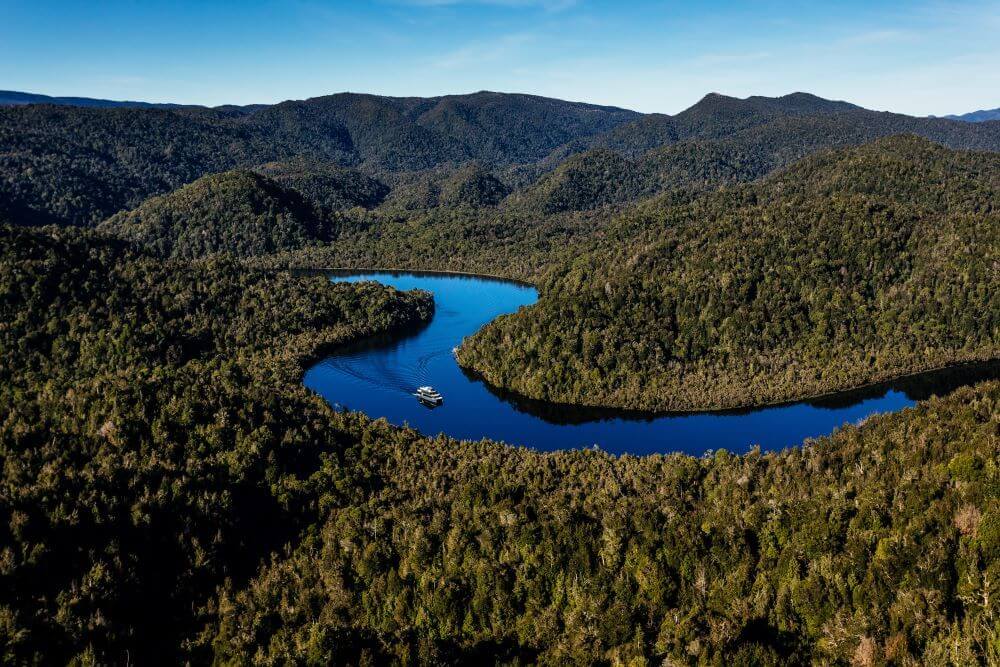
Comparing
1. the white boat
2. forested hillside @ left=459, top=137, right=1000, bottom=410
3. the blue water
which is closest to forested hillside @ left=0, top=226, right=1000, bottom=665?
the blue water

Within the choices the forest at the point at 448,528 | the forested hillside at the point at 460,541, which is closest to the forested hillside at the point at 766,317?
the forest at the point at 448,528

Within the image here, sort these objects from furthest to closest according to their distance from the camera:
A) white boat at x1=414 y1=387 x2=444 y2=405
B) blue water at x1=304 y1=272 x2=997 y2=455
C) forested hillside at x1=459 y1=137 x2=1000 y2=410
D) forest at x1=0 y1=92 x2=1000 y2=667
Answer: forested hillside at x1=459 y1=137 x2=1000 y2=410
white boat at x1=414 y1=387 x2=444 y2=405
blue water at x1=304 y1=272 x2=997 y2=455
forest at x1=0 y1=92 x2=1000 y2=667

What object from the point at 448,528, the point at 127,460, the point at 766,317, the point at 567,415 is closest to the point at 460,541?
the point at 448,528

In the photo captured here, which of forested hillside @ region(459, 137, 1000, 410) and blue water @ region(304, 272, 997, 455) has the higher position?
forested hillside @ region(459, 137, 1000, 410)

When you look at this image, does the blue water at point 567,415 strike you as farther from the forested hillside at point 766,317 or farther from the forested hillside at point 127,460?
the forested hillside at point 127,460

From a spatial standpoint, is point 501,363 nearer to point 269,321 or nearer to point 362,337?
point 362,337

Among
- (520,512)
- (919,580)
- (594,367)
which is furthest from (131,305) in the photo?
(919,580)

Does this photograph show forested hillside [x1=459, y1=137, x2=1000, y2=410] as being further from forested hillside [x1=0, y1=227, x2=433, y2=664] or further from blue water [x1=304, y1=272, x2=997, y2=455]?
forested hillside [x1=0, y1=227, x2=433, y2=664]
